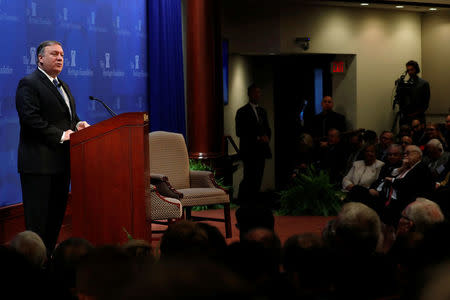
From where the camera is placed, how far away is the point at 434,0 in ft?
35.7

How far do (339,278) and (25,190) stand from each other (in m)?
3.02

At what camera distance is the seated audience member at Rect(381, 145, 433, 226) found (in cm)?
547

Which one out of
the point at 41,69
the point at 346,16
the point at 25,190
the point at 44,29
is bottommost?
the point at 25,190

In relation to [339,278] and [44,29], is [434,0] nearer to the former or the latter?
[44,29]

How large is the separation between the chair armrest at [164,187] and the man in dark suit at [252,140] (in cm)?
290

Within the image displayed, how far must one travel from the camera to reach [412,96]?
35.6ft

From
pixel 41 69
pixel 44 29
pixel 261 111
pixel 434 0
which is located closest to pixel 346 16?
pixel 434 0

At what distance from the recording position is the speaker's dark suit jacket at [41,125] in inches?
164

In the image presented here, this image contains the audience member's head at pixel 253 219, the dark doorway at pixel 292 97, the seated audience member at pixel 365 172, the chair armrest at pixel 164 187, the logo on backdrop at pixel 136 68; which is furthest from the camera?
the dark doorway at pixel 292 97

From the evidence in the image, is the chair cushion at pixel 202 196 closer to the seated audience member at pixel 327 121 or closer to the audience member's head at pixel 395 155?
the audience member's head at pixel 395 155

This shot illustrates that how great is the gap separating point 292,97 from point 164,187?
20.2 feet

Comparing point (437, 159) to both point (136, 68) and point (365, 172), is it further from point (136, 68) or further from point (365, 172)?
point (136, 68)

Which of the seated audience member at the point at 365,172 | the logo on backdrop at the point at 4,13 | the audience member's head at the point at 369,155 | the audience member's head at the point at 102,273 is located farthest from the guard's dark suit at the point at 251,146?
the audience member's head at the point at 102,273

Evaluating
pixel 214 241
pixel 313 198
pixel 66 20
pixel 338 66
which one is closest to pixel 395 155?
pixel 313 198
